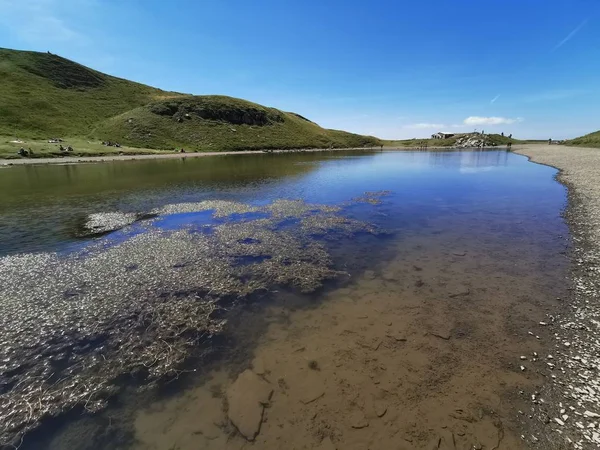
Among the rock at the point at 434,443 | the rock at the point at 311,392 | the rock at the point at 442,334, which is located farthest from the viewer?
the rock at the point at 442,334

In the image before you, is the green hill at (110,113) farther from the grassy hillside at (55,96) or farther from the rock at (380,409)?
the rock at (380,409)

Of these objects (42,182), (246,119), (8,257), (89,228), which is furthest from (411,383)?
(246,119)

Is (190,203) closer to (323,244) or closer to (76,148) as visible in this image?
(323,244)

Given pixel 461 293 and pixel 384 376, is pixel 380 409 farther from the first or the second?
pixel 461 293

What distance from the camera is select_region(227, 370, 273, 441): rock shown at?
7.13 metres

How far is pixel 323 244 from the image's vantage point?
63.5 ft

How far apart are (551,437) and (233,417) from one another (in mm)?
7810

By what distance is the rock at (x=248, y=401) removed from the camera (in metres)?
7.13

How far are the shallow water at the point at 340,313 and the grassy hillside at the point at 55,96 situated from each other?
374ft

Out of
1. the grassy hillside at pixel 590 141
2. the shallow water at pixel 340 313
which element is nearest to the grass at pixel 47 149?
the shallow water at pixel 340 313

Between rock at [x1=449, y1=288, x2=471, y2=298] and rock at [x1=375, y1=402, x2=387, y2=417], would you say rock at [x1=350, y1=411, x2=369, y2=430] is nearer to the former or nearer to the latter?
rock at [x1=375, y1=402, x2=387, y2=417]

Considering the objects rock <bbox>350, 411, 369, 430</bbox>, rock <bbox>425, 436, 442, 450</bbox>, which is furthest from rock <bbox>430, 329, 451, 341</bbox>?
rock <bbox>350, 411, 369, 430</bbox>

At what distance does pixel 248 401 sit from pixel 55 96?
195 metres

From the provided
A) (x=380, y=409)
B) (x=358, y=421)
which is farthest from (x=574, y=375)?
(x=358, y=421)
